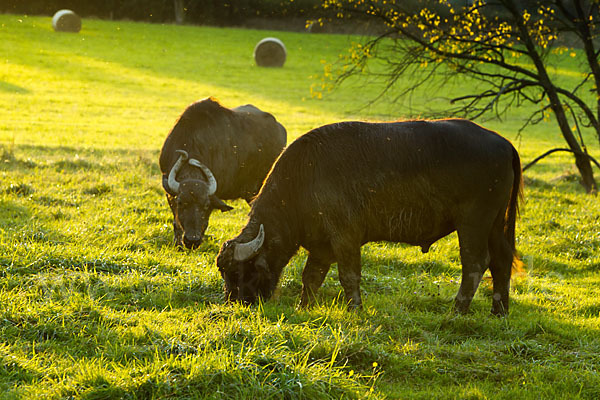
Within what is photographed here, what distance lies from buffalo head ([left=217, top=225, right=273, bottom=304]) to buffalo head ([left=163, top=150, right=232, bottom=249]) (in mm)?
2366

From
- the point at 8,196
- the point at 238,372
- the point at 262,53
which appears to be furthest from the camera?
the point at 262,53

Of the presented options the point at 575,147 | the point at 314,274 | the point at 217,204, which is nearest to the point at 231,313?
the point at 314,274

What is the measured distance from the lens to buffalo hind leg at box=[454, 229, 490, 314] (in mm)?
6863

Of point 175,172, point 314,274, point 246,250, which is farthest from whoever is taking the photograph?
point 175,172

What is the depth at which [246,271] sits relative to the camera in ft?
22.3

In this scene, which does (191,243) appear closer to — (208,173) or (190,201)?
(190,201)

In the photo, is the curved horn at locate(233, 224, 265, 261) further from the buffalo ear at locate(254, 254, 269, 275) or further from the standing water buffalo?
the standing water buffalo

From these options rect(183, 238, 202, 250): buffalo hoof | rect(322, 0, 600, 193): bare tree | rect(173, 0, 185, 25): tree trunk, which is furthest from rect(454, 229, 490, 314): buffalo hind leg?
rect(173, 0, 185, 25): tree trunk

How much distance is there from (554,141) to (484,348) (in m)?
22.6

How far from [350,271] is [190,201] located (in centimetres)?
345

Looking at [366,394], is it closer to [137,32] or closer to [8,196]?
[8,196]

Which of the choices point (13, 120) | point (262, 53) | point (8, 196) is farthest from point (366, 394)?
point (262, 53)

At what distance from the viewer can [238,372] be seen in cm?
462

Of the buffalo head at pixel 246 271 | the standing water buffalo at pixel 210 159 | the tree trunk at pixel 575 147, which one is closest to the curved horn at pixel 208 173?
the standing water buffalo at pixel 210 159
